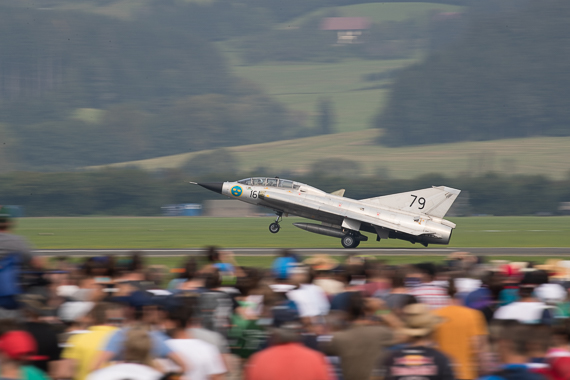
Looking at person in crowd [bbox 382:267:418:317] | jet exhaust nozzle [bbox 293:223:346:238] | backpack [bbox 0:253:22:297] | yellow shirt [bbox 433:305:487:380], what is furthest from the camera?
jet exhaust nozzle [bbox 293:223:346:238]

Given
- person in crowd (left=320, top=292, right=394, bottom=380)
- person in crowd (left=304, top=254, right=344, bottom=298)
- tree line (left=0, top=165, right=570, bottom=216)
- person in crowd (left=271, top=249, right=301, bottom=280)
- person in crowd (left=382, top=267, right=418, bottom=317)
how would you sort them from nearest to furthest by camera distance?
1. person in crowd (left=320, top=292, right=394, bottom=380)
2. person in crowd (left=382, top=267, right=418, bottom=317)
3. person in crowd (left=304, top=254, right=344, bottom=298)
4. person in crowd (left=271, top=249, right=301, bottom=280)
5. tree line (left=0, top=165, right=570, bottom=216)

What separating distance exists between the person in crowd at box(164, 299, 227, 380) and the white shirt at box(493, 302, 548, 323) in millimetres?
2899

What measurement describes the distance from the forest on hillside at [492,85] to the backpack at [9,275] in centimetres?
12633

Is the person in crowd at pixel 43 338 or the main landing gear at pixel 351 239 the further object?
the main landing gear at pixel 351 239

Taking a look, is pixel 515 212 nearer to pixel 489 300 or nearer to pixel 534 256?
pixel 534 256

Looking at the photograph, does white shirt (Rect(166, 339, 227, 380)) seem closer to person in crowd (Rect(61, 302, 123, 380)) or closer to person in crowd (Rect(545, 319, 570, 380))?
person in crowd (Rect(61, 302, 123, 380))

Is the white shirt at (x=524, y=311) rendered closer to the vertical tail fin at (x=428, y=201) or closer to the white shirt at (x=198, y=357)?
the white shirt at (x=198, y=357)

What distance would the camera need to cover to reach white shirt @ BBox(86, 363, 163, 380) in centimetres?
517

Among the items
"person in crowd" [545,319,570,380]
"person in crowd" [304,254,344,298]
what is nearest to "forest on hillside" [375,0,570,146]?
"person in crowd" [304,254,344,298]

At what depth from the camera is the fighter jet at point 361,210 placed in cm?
3462

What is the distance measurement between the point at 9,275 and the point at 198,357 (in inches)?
157

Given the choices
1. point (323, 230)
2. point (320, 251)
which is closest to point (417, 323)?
point (320, 251)

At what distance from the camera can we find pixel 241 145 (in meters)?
146

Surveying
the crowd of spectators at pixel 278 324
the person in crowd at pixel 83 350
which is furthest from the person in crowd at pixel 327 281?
the person in crowd at pixel 83 350
